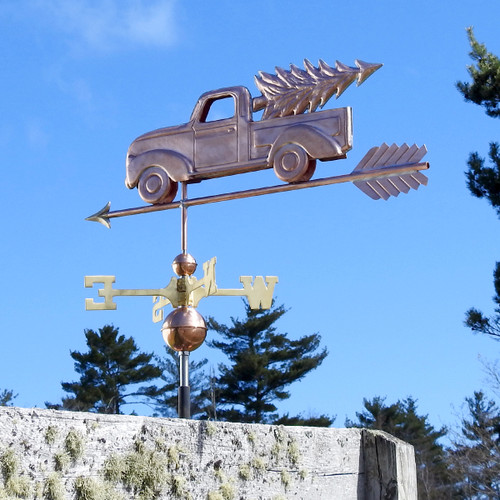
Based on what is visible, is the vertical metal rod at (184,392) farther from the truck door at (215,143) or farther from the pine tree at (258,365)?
the pine tree at (258,365)

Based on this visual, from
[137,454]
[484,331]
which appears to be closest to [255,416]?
[484,331]

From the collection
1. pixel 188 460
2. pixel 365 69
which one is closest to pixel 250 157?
pixel 365 69

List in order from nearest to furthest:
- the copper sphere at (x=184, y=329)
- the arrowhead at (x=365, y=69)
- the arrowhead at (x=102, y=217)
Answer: the copper sphere at (x=184, y=329), the arrowhead at (x=365, y=69), the arrowhead at (x=102, y=217)

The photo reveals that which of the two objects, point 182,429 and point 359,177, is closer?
point 182,429

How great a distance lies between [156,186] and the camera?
427 centimetres

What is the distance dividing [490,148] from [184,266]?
508 inches

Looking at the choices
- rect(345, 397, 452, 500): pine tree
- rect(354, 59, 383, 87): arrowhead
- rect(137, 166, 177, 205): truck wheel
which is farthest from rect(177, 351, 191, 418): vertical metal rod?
rect(345, 397, 452, 500): pine tree

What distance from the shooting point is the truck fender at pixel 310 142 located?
3.89 m

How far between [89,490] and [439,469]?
87.5 ft

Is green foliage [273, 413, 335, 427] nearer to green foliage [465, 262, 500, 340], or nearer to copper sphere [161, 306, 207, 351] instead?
green foliage [465, 262, 500, 340]

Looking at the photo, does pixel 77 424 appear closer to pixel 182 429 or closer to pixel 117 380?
pixel 182 429

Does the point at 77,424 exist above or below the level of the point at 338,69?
below

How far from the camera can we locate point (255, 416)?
2161cm

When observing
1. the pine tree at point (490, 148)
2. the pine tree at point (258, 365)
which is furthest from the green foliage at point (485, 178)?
the pine tree at point (258, 365)
